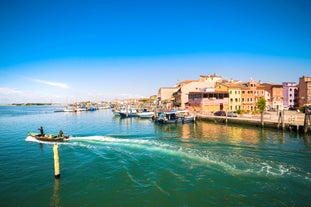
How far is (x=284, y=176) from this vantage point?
15461mm

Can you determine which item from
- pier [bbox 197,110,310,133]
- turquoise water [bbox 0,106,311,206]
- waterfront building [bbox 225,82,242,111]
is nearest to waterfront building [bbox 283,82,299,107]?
waterfront building [bbox 225,82,242,111]

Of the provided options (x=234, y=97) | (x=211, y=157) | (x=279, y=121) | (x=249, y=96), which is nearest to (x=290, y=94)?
(x=249, y=96)

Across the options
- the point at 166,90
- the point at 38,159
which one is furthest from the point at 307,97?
the point at 38,159

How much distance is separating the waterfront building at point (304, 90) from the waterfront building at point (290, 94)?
6.74ft

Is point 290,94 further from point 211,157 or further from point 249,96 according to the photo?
point 211,157

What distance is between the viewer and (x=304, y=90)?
6806 cm

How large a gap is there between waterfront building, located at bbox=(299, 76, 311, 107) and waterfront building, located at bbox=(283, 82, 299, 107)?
2.05m

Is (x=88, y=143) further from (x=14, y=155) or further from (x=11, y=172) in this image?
(x=11, y=172)

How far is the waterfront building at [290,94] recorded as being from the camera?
71.9 metres

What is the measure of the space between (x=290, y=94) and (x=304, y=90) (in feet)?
15.5

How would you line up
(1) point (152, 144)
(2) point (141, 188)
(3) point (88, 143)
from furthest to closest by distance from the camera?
(3) point (88, 143)
(1) point (152, 144)
(2) point (141, 188)

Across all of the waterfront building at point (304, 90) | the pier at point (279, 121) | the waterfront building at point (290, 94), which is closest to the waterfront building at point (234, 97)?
the pier at point (279, 121)

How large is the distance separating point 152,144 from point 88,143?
9529mm

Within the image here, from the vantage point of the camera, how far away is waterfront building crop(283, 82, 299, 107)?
71.9 meters
